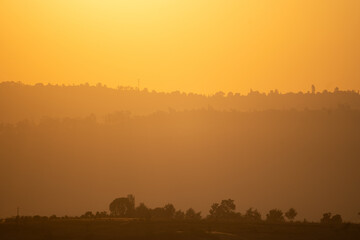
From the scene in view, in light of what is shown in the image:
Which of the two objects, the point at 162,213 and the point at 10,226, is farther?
the point at 162,213

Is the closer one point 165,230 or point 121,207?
point 165,230

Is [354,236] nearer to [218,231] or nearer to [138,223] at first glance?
[218,231]

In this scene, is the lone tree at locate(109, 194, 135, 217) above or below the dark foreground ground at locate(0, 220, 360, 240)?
above

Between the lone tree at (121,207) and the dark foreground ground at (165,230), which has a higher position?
the lone tree at (121,207)

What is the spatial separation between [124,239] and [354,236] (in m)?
23.3

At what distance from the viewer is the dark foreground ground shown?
8325cm

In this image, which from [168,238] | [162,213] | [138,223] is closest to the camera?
[168,238]

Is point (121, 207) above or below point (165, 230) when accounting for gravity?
above

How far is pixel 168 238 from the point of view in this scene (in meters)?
82.7

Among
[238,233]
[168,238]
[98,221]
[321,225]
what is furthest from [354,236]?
[98,221]

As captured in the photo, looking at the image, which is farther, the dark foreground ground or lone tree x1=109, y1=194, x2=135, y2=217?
lone tree x1=109, y1=194, x2=135, y2=217

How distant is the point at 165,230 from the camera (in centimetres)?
8600

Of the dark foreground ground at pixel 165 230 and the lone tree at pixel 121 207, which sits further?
the lone tree at pixel 121 207

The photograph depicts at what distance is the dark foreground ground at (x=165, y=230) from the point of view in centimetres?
8325
